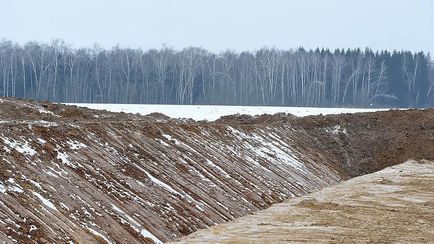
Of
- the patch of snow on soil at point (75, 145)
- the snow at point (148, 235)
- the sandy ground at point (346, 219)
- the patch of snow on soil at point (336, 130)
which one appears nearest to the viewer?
the snow at point (148, 235)

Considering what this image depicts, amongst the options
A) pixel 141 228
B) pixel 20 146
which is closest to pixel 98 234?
pixel 141 228

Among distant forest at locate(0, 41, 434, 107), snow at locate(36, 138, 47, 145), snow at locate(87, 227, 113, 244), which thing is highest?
distant forest at locate(0, 41, 434, 107)

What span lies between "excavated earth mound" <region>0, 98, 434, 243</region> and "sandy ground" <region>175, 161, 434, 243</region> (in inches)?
26.4

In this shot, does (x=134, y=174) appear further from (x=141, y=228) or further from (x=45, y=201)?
(x=45, y=201)

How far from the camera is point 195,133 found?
17.1m

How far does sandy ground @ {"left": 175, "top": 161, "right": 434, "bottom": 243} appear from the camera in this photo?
10.6 meters

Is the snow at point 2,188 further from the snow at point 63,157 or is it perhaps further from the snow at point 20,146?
the snow at point 63,157

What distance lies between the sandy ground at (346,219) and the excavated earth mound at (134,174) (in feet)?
2.20

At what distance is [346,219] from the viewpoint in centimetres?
1232

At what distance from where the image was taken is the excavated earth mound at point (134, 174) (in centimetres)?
922

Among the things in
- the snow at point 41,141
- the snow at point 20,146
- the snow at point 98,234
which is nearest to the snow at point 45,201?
the snow at point 98,234

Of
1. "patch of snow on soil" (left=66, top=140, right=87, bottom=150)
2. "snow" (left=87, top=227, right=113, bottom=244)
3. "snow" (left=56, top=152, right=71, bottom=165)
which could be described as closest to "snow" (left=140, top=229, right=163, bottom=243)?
"snow" (left=87, top=227, right=113, bottom=244)

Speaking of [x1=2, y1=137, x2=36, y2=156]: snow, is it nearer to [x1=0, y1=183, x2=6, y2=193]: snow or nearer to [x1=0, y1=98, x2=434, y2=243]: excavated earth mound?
[x1=0, y1=98, x2=434, y2=243]: excavated earth mound

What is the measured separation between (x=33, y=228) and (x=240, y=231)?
4.29 metres
